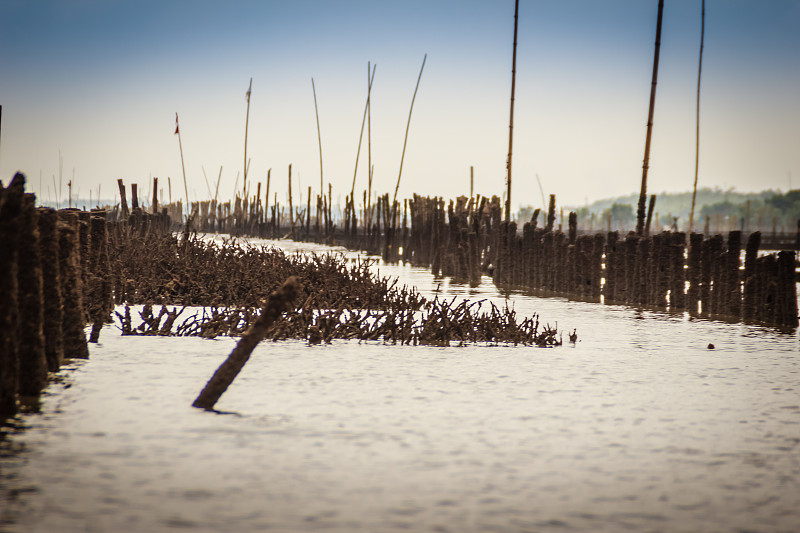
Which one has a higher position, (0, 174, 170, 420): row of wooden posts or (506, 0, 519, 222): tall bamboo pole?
(506, 0, 519, 222): tall bamboo pole

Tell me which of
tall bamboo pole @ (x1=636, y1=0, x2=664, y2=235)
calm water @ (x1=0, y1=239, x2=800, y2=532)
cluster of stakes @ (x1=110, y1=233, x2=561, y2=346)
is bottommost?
calm water @ (x1=0, y1=239, x2=800, y2=532)

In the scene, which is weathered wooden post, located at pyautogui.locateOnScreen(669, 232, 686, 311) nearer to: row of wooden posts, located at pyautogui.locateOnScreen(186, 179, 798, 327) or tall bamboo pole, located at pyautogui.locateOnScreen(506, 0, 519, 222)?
row of wooden posts, located at pyautogui.locateOnScreen(186, 179, 798, 327)

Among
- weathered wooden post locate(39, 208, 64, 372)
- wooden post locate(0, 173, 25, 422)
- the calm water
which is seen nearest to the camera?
the calm water

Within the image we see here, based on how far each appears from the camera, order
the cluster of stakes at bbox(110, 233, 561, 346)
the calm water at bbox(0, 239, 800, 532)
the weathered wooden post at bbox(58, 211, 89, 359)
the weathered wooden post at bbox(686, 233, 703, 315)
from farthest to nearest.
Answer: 1. the weathered wooden post at bbox(686, 233, 703, 315)
2. the cluster of stakes at bbox(110, 233, 561, 346)
3. the weathered wooden post at bbox(58, 211, 89, 359)
4. the calm water at bbox(0, 239, 800, 532)

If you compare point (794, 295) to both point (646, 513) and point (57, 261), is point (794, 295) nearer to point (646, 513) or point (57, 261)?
point (646, 513)

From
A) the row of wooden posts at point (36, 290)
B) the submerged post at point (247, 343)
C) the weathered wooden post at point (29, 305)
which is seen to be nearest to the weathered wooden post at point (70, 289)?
the row of wooden posts at point (36, 290)

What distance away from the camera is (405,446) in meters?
4.82

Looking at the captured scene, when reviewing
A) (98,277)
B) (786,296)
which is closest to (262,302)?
(98,277)

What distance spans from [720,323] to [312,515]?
30.2 feet

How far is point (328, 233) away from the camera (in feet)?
117

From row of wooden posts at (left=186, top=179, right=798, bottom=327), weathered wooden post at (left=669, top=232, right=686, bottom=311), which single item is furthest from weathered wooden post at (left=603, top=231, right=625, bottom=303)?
weathered wooden post at (left=669, top=232, right=686, bottom=311)

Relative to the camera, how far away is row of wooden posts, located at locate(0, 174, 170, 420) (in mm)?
4680

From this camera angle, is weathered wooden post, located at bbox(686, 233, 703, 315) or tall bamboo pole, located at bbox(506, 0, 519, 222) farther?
tall bamboo pole, located at bbox(506, 0, 519, 222)

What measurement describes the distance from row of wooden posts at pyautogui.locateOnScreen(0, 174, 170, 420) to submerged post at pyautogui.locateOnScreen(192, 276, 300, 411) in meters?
1.07
